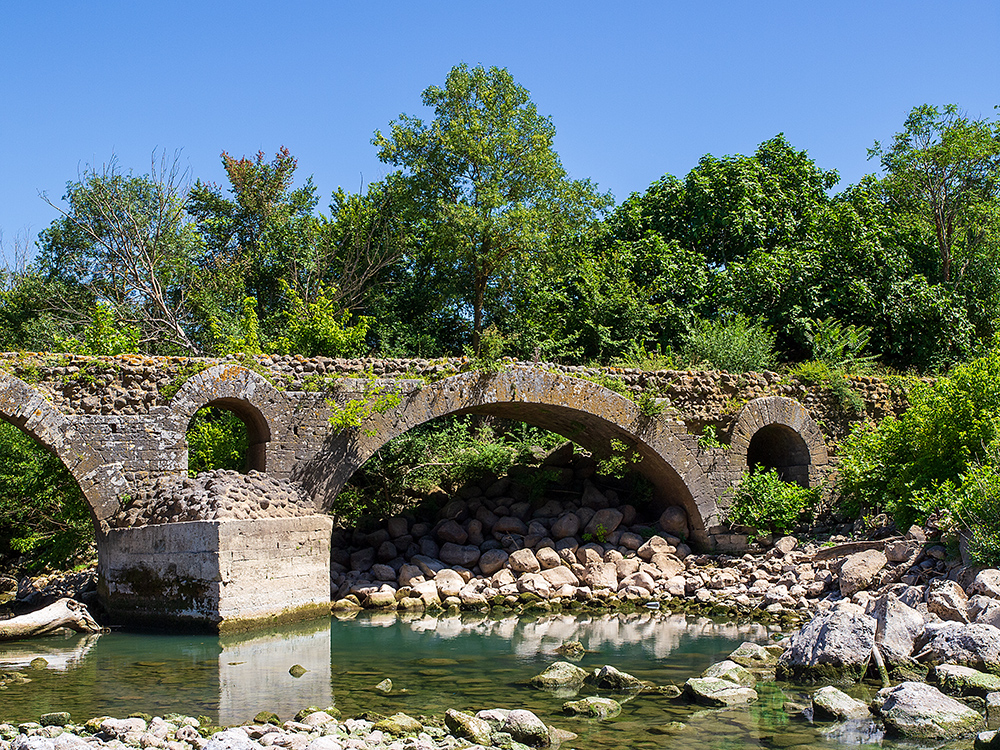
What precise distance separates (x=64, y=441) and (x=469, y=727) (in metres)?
7.53

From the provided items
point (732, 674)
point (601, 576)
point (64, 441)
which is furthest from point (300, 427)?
point (732, 674)

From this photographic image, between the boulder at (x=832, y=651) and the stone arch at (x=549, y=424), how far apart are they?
6663 millimetres

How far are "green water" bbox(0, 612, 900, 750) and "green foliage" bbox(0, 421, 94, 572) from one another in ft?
13.8

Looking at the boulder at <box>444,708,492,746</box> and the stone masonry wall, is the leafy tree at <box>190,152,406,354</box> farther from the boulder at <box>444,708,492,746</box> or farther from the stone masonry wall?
the boulder at <box>444,708,492,746</box>

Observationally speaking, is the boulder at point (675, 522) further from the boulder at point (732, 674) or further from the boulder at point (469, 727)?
the boulder at point (469, 727)

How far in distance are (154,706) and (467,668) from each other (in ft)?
9.92

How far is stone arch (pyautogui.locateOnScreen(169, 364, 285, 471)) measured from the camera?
12344 millimetres

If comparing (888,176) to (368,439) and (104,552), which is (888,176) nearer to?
(368,439)

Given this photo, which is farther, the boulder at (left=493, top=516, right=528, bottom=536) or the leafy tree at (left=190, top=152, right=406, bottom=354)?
the leafy tree at (left=190, top=152, right=406, bottom=354)

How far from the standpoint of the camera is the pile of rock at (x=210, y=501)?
11.3 meters

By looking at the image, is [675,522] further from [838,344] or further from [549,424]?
[838,344]

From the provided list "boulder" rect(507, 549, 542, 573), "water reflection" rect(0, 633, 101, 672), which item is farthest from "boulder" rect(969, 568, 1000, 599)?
"water reflection" rect(0, 633, 101, 672)

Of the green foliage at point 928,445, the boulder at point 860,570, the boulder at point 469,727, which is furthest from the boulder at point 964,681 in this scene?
the green foliage at point 928,445

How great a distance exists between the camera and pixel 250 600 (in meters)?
11.1
